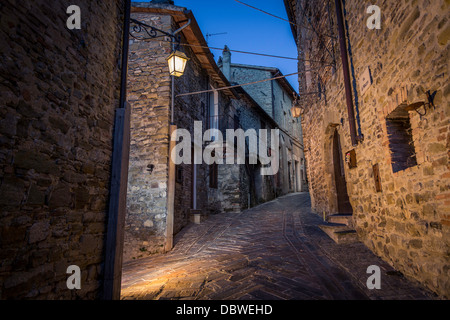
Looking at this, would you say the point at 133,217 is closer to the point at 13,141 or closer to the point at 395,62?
the point at 13,141

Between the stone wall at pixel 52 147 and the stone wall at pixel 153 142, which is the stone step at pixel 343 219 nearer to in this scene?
the stone wall at pixel 153 142

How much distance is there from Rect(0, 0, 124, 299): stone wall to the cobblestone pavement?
1.21m

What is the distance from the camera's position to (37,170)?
2.41 meters

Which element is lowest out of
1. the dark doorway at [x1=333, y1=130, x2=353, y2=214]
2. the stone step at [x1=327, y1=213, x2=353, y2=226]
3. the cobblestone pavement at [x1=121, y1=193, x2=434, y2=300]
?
the cobblestone pavement at [x1=121, y1=193, x2=434, y2=300]

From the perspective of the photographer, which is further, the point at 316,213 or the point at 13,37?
the point at 316,213

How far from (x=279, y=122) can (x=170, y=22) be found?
13215mm

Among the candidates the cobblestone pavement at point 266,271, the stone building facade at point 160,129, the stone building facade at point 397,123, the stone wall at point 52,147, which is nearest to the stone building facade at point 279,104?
the stone building facade at point 160,129

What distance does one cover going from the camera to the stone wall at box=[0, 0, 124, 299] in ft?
7.09

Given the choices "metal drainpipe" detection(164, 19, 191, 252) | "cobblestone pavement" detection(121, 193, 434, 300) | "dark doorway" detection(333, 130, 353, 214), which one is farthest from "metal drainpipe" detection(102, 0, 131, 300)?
"dark doorway" detection(333, 130, 353, 214)

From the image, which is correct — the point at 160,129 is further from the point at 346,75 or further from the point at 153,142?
the point at 346,75

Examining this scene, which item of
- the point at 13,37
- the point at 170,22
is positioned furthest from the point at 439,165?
the point at 170,22

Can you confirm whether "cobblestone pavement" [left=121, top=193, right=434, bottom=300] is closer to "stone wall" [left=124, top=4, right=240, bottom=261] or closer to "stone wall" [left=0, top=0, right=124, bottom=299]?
"stone wall" [left=124, top=4, right=240, bottom=261]

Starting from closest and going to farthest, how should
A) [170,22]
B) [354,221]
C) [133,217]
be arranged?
[354,221] < [133,217] < [170,22]

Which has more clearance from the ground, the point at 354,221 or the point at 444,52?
the point at 444,52
